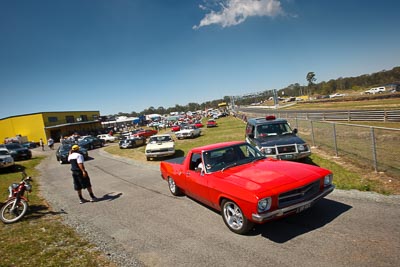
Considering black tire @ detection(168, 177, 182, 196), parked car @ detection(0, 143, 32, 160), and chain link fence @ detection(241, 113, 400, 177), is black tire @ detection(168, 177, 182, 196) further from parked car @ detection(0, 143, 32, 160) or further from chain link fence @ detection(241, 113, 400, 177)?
parked car @ detection(0, 143, 32, 160)

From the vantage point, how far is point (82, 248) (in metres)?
4.46

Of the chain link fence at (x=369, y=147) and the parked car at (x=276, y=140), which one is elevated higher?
the parked car at (x=276, y=140)

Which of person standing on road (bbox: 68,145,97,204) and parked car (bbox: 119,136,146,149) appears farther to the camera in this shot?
parked car (bbox: 119,136,146,149)

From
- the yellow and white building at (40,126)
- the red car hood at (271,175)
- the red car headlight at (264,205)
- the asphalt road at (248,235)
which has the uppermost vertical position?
the yellow and white building at (40,126)

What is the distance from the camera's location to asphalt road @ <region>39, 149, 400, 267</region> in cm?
351

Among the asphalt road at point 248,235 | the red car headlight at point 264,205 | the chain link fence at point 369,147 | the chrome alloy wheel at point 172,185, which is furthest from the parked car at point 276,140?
the red car headlight at point 264,205

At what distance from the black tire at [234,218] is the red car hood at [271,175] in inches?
17.9

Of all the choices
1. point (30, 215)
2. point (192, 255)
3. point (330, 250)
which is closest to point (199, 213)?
point (192, 255)

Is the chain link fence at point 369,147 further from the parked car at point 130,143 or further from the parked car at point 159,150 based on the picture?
the parked car at point 130,143

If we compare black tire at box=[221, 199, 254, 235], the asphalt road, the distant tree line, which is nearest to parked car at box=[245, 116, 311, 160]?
the asphalt road

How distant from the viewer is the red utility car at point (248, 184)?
3914mm

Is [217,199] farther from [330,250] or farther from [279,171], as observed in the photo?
[330,250]

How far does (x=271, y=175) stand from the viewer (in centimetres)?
447

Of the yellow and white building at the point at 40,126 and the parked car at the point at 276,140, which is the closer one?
the parked car at the point at 276,140
